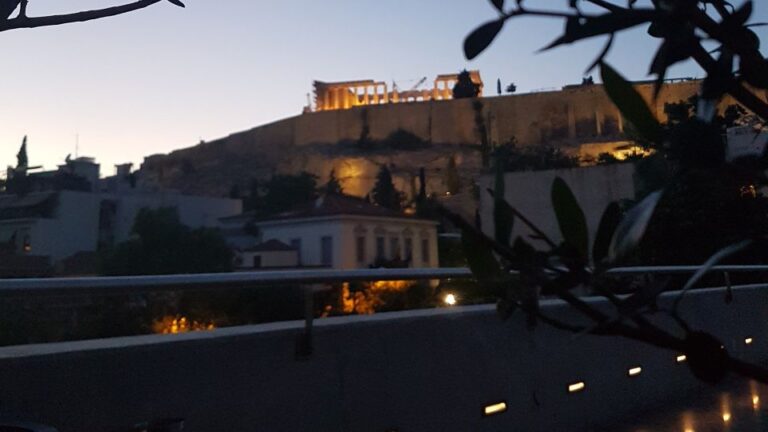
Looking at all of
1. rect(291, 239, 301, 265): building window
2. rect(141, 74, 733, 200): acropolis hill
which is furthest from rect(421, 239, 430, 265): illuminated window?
rect(141, 74, 733, 200): acropolis hill

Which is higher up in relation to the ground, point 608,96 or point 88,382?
point 608,96

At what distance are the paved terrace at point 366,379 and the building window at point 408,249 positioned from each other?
29894 mm

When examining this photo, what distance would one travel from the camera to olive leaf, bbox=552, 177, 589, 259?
120 cm

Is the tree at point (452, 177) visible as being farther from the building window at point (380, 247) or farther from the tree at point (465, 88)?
the building window at point (380, 247)

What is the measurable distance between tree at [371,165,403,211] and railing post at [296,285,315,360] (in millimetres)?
62726

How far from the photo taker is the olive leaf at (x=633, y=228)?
3.68 ft

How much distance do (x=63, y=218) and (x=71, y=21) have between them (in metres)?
43.5

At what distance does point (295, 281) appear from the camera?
112 inches

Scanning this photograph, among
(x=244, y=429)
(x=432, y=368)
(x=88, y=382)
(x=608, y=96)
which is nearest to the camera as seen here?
(x=608, y=96)

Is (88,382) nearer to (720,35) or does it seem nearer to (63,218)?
(720,35)

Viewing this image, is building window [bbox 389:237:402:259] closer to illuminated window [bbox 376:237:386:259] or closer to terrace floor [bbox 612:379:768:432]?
illuminated window [bbox 376:237:386:259]

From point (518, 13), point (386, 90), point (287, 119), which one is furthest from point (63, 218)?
point (386, 90)

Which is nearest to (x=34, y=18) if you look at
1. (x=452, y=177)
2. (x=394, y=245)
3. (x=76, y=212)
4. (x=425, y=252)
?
(x=425, y=252)

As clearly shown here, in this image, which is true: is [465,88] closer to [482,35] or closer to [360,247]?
[360,247]
